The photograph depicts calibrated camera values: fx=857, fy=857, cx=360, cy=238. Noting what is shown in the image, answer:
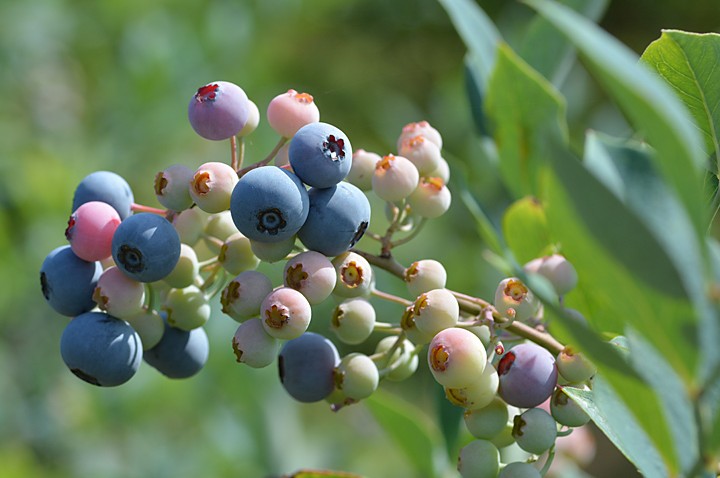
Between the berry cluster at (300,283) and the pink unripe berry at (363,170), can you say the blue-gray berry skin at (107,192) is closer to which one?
the berry cluster at (300,283)

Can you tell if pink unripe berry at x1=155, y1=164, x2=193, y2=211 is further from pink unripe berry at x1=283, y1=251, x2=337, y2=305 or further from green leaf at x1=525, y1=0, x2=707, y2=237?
green leaf at x1=525, y1=0, x2=707, y2=237


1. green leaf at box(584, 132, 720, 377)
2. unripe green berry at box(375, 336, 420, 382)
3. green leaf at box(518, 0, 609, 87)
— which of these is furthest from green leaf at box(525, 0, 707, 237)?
green leaf at box(518, 0, 609, 87)

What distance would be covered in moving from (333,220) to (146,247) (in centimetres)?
13

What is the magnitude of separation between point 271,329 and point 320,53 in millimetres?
4071

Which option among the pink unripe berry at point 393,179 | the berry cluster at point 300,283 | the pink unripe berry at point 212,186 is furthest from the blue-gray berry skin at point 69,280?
the pink unripe berry at point 393,179

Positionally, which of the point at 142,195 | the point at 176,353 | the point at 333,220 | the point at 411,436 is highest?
the point at 333,220

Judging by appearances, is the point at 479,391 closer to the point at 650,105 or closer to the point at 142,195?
the point at 650,105

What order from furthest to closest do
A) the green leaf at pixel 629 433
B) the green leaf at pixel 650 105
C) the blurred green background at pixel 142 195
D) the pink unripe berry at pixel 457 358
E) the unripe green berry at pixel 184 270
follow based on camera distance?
1. the blurred green background at pixel 142 195
2. the unripe green berry at pixel 184 270
3. the pink unripe berry at pixel 457 358
4. the green leaf at pixel 629 433
5. the green leaf at pixel 650 105

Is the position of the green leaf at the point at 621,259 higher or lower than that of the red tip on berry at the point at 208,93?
higher

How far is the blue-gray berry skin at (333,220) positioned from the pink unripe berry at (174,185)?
0.09 metres

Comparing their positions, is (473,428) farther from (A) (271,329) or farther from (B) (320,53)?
(B) (320,53)

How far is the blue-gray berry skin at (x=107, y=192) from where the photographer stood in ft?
2.19

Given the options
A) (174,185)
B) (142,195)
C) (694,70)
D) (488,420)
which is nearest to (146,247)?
(174,185)

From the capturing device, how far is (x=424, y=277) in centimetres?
61
